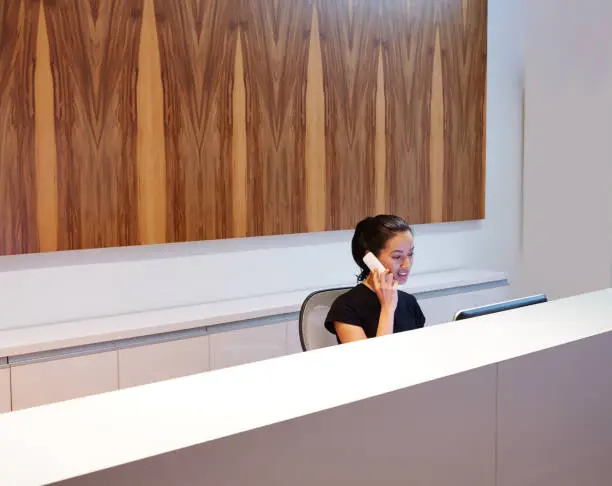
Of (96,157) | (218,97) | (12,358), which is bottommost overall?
(12,358)

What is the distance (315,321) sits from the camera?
2.94 metres

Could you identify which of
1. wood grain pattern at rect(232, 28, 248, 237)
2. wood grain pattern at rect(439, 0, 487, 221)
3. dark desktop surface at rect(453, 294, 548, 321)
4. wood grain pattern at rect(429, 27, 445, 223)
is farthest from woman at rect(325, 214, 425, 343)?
wood grain pattern at rect(439, 0, 487, 221)

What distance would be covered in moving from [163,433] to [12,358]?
7.53ft

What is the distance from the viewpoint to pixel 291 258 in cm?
434

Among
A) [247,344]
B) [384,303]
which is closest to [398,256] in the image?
[384,303]

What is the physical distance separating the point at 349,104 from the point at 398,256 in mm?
1639

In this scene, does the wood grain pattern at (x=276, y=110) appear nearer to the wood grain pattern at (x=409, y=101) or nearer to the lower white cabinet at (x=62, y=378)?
the wood grain pattern at (x=409, y=101)

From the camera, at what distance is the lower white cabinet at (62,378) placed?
311 cm

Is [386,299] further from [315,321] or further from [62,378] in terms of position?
[62,378]

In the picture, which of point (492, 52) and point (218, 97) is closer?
point (218, 97)

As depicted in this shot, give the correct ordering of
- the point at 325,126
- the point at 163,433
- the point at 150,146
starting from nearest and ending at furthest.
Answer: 1. the point at 163,433
2. the point at 150,146
3. the point at 325,126

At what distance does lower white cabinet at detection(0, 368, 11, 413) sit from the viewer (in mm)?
3059

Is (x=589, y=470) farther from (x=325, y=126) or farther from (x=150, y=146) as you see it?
(x=325, y=126)

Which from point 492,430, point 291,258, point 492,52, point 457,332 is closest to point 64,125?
point 291,258
